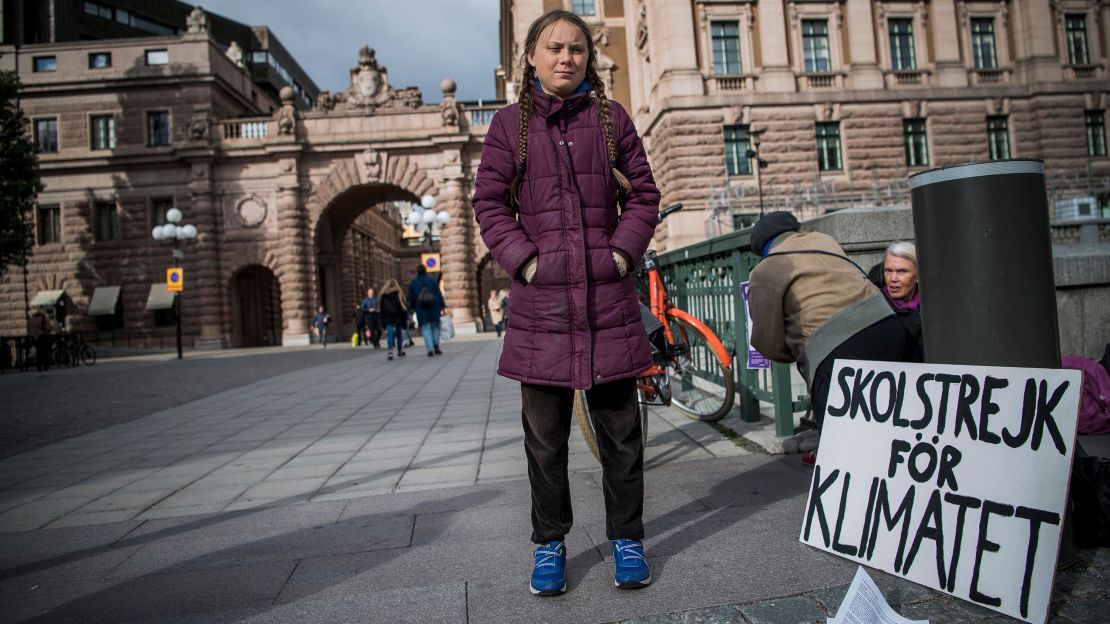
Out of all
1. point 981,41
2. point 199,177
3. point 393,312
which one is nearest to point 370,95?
point 199,177

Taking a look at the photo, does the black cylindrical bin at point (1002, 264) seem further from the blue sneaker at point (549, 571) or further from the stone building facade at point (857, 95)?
the stone building facade at point (857, 95)

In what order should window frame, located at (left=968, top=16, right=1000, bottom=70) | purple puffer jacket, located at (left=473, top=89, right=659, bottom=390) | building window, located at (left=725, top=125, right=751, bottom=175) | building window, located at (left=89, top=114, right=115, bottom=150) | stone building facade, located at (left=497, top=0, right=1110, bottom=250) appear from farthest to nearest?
building window, located at (left=89, top=114, right=115, bottom=150), window frame, located at (left=968, top=16, right=1000, bottom=70), building window, located at (left=725, top=125, right=751, bottom=175), stone building facade, located at (left=497, top=0, right=1110, bottom=250), purple puffer jacket, located at (left=473, top=89, right=659, bottom=390)

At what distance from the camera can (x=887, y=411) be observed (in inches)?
103

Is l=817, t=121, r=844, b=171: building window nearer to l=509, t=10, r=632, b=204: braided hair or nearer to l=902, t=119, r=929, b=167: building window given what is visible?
l=902, t=119, r=929, b=167: building window

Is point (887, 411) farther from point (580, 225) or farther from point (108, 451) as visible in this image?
point (108, 451)

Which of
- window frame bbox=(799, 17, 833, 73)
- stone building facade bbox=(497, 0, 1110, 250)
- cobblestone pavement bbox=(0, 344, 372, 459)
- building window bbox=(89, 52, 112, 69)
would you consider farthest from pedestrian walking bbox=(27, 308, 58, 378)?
window frame bbox=(799, 17, 833, 73)

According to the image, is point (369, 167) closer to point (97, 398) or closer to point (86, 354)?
point (86, 354)

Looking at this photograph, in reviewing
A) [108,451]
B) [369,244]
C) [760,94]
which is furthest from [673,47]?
[369,244]

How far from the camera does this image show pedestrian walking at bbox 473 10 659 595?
2541 millimetres

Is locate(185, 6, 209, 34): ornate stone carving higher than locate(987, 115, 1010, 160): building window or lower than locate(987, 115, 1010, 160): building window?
higher

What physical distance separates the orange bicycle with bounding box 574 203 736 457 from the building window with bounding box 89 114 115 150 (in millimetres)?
33046

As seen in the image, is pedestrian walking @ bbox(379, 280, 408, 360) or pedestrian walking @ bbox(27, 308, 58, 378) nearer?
pedestrian walking @ bbox(379, 280, 408, 360)

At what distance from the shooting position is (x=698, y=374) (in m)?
6.00

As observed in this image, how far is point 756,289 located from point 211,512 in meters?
3.12
